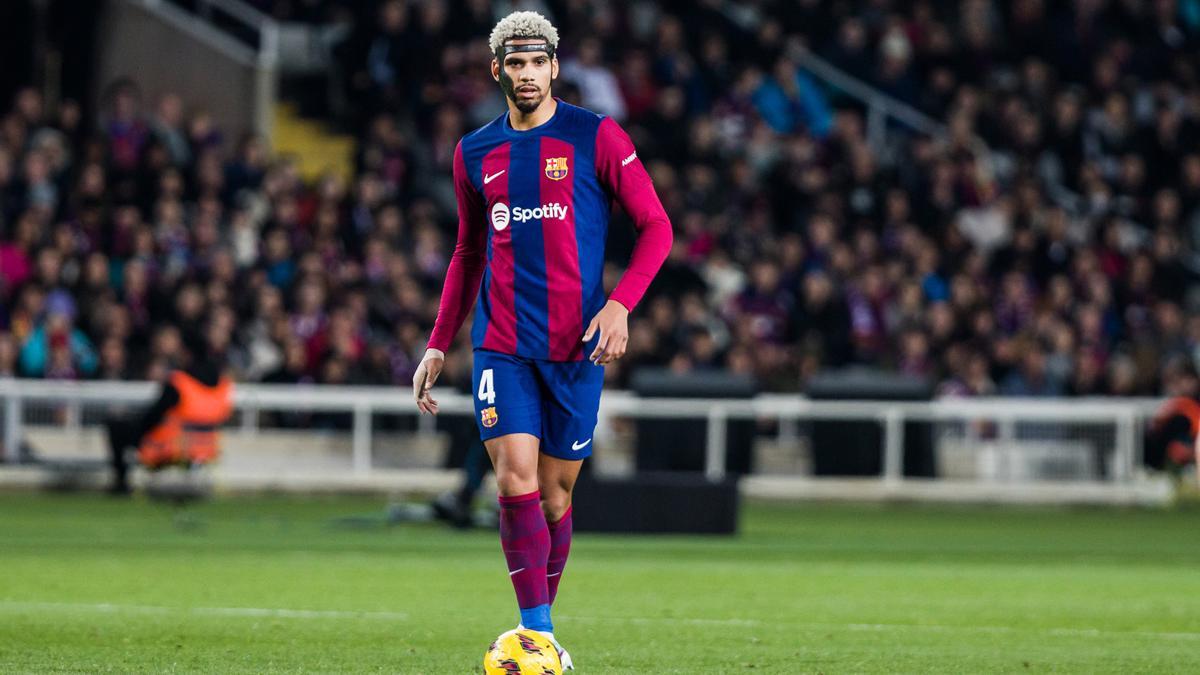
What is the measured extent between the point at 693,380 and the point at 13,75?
914 centimetres

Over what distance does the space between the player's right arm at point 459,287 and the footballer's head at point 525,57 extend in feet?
1.24

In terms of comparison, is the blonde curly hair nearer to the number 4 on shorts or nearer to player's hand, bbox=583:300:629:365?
player's hand, bbox=583:300:629:365

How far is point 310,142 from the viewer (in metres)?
24.8

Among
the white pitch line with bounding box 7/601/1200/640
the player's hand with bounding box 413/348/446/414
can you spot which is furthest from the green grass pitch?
the player's hand with bounding box 413/348/446/414

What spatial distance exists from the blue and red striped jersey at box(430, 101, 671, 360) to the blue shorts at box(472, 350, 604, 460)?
6 centimetres

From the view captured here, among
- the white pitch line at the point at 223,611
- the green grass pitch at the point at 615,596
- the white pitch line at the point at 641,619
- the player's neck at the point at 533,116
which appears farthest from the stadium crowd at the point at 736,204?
the player's neck at the point at 533,116

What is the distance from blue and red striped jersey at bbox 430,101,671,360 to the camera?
735 cm

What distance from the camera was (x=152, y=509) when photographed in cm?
1834

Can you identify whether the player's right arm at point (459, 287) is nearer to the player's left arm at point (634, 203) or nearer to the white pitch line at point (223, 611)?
the player's left arm at point (634, 203)

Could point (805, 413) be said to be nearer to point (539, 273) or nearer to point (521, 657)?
point (539, 273)

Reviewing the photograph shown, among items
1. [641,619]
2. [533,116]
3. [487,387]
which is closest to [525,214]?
[533,116]

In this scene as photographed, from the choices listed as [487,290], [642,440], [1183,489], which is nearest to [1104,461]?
[1183,489]

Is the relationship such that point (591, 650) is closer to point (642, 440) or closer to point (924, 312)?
point (642, 440)

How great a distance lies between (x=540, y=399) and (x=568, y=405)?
10cm
